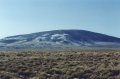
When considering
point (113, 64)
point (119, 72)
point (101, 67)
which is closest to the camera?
point (119, 72)

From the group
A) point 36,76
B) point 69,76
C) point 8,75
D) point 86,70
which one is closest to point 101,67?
point 86,70

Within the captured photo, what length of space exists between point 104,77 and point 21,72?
8.13 metres

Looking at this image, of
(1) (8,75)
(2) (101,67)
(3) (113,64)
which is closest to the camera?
(1) (8,75)

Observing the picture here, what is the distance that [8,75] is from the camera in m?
32.8

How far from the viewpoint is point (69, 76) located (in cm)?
3412

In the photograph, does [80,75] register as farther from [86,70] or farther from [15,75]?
[15,75]

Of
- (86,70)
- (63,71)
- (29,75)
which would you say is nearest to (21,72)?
(29,75)

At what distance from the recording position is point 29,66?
38.9 meters

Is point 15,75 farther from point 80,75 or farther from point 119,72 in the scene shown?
point 119,72

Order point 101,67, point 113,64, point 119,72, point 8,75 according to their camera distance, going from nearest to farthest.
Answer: point 8,75 → point 119,72 → point 101,67 → point 113,64

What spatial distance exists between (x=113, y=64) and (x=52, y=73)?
855 centimetres

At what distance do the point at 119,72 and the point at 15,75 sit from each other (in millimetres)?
9926

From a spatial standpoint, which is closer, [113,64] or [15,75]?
[15,75]

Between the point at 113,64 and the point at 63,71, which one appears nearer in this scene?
the point at 63,71
